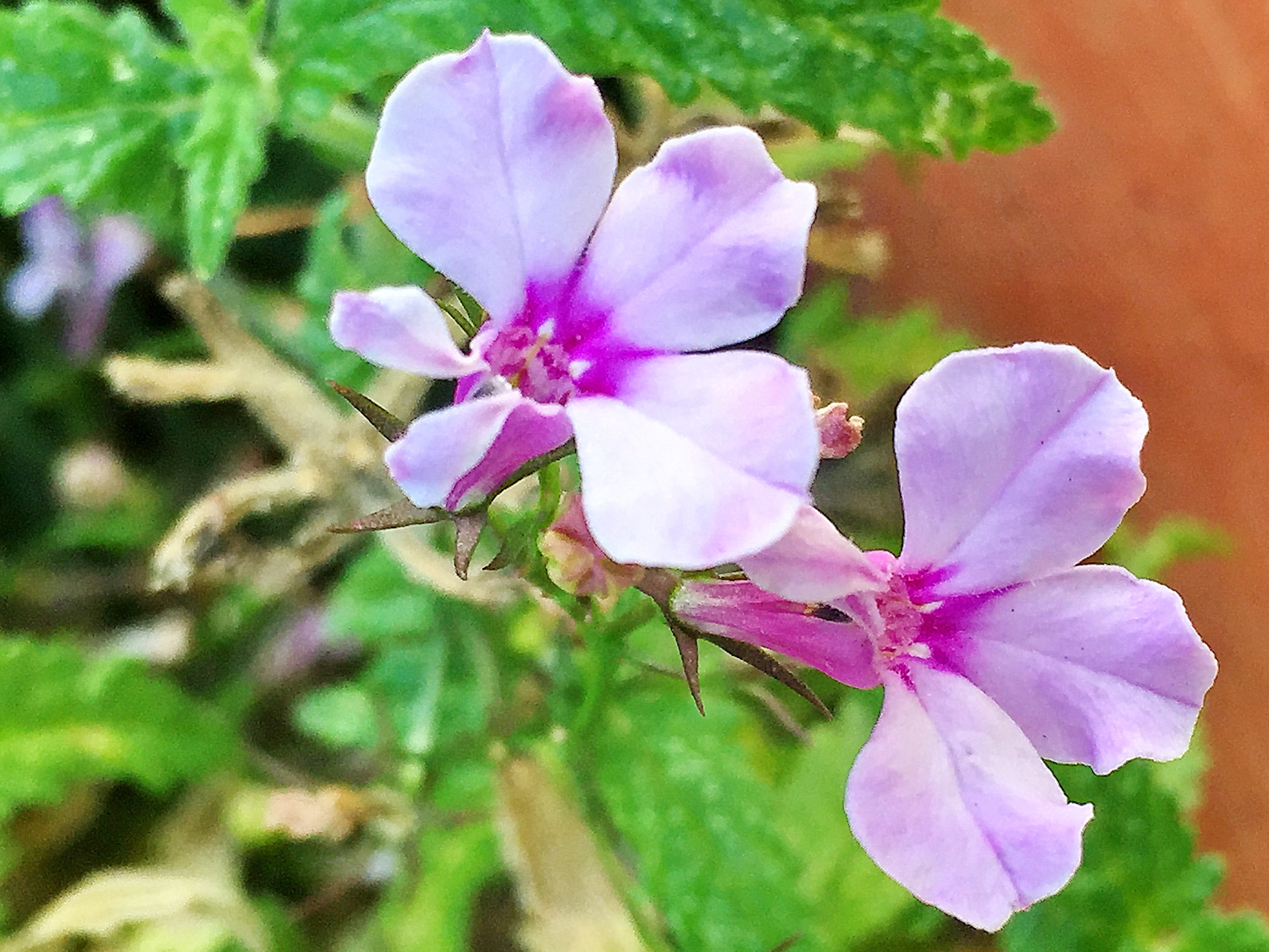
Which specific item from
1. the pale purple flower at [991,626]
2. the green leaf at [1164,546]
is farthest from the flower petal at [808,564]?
the green leaf at [1164,546]

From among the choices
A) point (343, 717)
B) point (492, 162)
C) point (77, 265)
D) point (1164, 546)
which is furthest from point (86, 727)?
point (1164, 546)

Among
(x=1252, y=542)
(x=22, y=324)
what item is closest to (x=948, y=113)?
(x=1252, y=542)

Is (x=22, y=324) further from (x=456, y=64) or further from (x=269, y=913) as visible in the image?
(x=456, y=64)

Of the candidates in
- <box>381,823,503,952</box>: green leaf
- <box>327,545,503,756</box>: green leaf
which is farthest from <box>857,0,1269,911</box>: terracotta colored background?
<box>381,823,503,952</box>: green leaf

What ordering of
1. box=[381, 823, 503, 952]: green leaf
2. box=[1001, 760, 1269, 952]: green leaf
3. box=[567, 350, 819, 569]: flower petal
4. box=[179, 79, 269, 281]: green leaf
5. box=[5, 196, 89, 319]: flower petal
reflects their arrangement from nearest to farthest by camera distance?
box=[567, 350, 819, 569]: flower petal → box=[179, 79, 269, 281]: green leaf → box=[1001, 760, 1269, 952]: green leaf → box=[381, 823, 503, 952]: green leaf → box=[5, 196, 89, 319]: flower petal

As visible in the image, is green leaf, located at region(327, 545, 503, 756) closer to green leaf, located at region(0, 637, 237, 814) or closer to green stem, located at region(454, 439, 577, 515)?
green leaf, located at region(0, 637, 237, 814)
